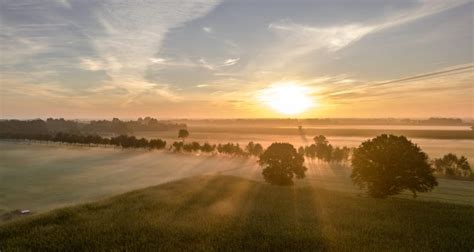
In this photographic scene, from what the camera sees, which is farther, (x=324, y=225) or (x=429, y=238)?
(x=324, y=225)

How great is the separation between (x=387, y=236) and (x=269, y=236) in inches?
464

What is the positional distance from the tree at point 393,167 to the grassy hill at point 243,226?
Result: 7.26 meters

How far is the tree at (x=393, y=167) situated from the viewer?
5625 cm

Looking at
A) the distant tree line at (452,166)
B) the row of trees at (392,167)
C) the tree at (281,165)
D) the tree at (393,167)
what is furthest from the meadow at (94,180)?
the distant tree line at (452,166)

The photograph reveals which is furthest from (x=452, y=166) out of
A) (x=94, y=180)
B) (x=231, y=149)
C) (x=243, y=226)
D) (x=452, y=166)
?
(x=94, y=180)

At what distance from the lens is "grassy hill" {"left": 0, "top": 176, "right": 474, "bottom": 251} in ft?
94.2

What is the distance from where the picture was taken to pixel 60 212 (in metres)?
39.6

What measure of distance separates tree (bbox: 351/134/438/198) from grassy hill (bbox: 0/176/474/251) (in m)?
7.26

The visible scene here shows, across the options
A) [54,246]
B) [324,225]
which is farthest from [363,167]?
[54,246]

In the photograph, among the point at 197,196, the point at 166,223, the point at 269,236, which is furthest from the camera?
the point at 197,196

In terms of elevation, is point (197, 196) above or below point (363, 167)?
below

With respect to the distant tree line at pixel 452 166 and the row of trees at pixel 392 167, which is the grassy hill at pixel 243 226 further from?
the distant tree line at pixel 452 166

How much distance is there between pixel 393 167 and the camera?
57000 millimetres

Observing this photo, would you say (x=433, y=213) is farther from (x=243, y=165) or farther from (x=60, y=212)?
(x=243, y=165)
